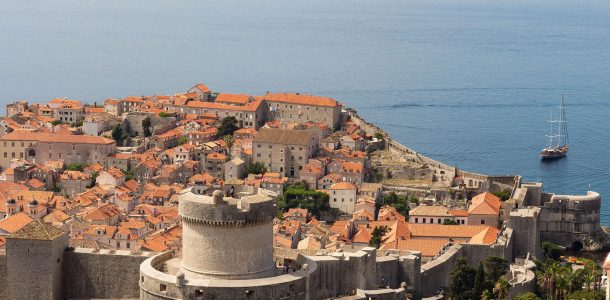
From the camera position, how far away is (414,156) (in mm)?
63219

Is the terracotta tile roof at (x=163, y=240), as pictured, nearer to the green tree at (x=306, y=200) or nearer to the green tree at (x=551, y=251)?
the green tree at (x=306, y=200)

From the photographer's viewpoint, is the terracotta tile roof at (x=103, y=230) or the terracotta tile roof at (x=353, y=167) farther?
the terracotta tile roof at (x=353, y=167)

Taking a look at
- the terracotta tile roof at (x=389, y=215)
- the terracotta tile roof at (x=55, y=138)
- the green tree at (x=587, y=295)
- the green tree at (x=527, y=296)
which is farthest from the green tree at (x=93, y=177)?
the green tree at (x=587, y=295)

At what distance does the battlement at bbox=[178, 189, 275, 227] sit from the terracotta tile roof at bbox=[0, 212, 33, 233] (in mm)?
27790

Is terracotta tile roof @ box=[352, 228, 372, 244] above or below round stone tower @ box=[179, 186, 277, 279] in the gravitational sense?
below

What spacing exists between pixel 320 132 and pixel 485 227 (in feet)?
77.3

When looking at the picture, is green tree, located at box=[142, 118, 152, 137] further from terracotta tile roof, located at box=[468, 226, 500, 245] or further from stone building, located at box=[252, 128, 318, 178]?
terracotta tile roof, located at box=[468, 226, 500, 245]

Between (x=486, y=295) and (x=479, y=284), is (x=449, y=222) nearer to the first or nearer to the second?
(x=479, y=284)

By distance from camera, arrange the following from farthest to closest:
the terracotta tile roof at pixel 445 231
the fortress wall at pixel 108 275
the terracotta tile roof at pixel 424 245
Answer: the terracotta tile roof at pixel 445 231 → the terracotta tile roof at pixel 424 245 → the fortress wall at pixel 108 275

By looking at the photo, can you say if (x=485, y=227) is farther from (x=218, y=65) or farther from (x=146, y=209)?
(x=218, y=65)

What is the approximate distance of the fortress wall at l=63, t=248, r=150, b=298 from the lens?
1845 cm

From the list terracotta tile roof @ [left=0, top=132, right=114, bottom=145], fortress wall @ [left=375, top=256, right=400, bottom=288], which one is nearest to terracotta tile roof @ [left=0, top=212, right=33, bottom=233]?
terracotta tile roof @ [left=0, top=132, right=114, bottom=145]

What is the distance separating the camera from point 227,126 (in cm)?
6488

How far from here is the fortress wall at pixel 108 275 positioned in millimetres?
18453
